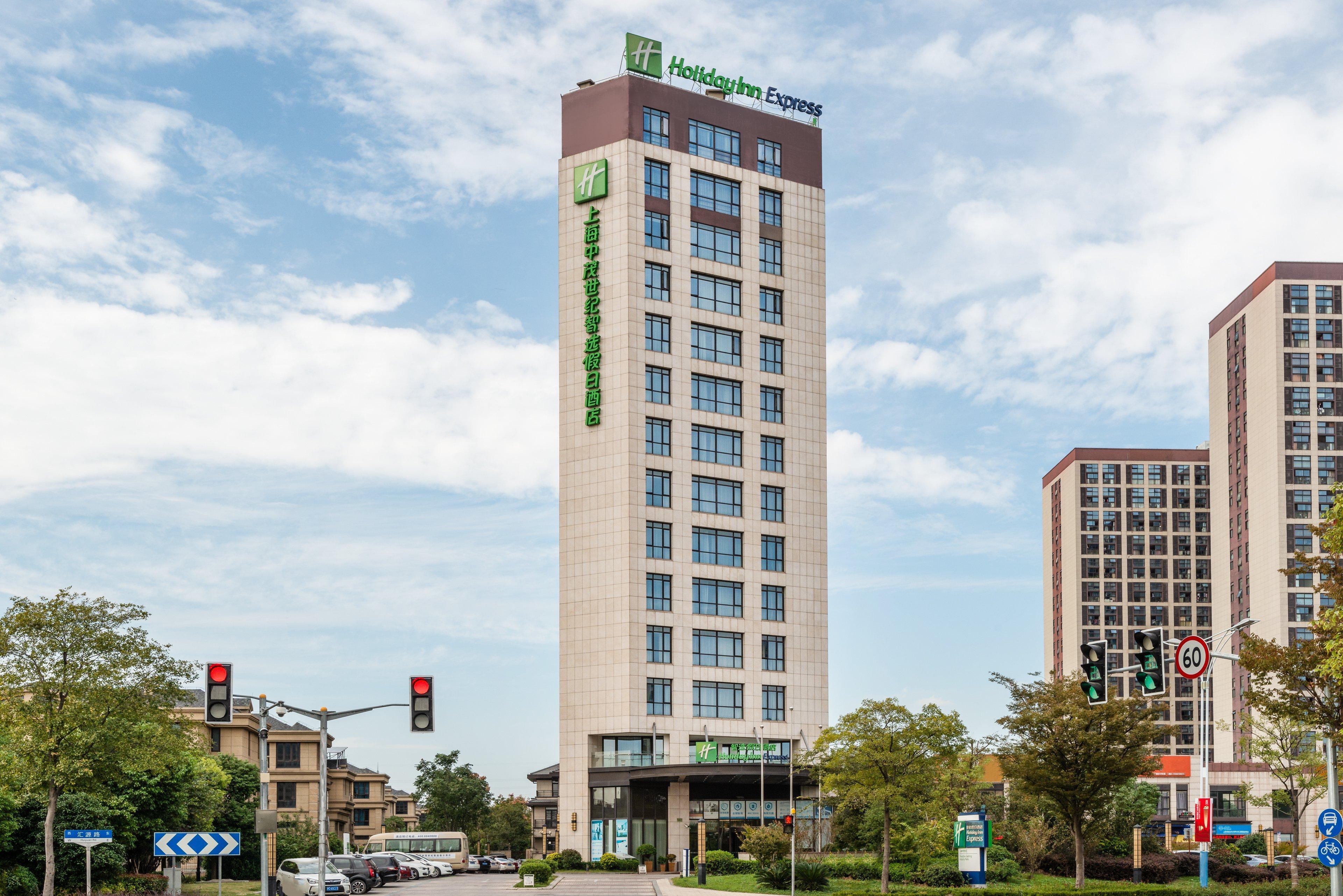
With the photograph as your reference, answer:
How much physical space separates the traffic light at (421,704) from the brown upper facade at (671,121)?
2613 inches

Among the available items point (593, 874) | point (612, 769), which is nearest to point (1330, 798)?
point (593, 874)

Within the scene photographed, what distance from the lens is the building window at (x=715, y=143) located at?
9606 cm

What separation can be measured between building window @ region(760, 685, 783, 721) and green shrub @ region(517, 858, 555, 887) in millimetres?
28975

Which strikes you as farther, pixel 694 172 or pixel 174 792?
pixel 694 172

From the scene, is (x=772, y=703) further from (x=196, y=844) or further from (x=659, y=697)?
(x=196, y=844)

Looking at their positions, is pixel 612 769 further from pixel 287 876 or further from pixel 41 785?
pixel 41 785

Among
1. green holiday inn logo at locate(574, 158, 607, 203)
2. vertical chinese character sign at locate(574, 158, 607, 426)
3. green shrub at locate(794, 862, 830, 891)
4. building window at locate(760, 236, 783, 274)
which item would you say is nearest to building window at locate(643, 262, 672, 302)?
vertical chinese character sign at locate(574, 158, 607, 426)

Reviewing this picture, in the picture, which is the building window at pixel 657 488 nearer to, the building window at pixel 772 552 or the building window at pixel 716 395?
the building window at pixel 716 395

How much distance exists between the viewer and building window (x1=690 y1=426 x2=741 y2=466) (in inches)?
3639

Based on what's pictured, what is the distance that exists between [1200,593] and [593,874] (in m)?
111

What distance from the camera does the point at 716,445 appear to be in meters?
93.2

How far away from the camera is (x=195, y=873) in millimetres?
84438

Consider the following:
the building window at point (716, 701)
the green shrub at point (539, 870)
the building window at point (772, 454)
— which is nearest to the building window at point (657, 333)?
the building window at point (772, 454)

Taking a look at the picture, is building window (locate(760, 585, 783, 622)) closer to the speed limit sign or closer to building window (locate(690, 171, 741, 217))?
building window (locate(690, 171, 741, 217))
